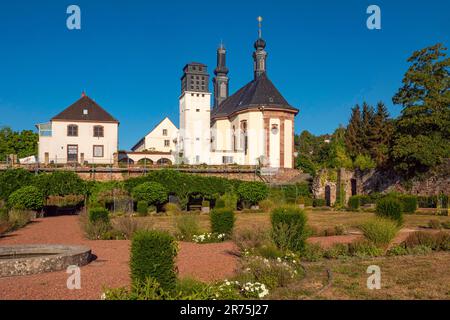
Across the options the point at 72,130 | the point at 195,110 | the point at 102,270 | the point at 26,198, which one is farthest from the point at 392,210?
the point at 195,110

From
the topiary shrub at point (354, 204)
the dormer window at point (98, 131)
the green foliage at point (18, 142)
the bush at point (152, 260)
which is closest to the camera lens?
Answer: the bush at point (152, 260)

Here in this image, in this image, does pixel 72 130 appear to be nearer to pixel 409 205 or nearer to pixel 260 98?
pixel 260 98

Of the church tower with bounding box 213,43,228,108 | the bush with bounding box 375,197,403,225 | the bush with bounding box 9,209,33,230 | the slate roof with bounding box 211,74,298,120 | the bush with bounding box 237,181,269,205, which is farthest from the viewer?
the church tower with bounding box 213,43,228,108

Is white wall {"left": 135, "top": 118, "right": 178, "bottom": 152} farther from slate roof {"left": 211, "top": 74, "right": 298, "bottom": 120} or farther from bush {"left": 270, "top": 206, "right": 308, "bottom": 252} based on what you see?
bush {"left": 270, "top": 206, "right": 308, "bottom": 252}

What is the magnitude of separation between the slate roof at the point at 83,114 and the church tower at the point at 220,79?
3099 centimetres

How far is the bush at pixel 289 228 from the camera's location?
40.2ft

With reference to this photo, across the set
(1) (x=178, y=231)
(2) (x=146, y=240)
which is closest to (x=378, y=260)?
(2) (x=146, y=240)

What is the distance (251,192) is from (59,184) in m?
14.0

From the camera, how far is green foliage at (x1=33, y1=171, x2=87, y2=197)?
29406 millimetres

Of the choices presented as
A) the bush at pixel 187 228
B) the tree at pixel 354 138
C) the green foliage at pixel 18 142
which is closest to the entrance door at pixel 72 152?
the green foliage at pixel 18 142

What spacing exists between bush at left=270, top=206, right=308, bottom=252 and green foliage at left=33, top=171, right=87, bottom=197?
21104 mm

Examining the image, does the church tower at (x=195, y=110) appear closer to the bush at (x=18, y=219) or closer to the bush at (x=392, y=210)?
the bush at (x=18, y=219)

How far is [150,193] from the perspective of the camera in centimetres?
3077

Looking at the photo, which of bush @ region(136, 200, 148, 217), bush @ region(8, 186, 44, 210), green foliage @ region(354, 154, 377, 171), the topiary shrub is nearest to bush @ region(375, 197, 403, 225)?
the topiary shrub
